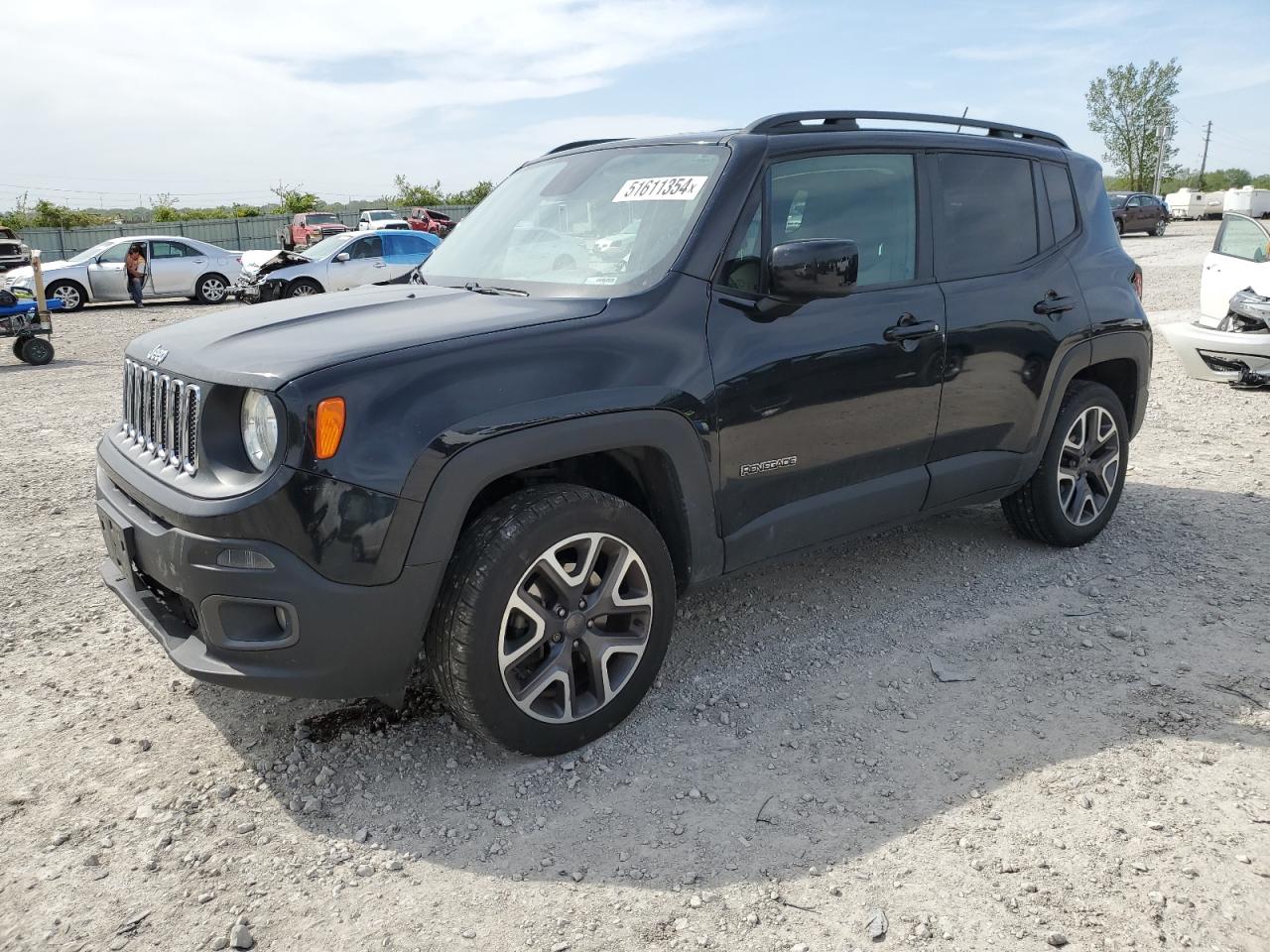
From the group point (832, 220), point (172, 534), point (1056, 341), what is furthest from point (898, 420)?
point (172, 534)

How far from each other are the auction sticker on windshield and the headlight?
1.57 metres

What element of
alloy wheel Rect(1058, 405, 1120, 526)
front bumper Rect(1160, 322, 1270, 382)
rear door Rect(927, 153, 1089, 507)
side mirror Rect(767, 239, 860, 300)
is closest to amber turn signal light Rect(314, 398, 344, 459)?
side mirror Rect(767, 239, 860, 300)

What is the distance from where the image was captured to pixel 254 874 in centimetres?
264

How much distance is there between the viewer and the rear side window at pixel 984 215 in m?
4.11

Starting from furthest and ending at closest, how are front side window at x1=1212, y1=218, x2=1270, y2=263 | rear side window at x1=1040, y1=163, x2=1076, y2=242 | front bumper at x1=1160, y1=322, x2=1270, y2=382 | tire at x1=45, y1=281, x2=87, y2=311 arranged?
tire at x1=45, y1=281, x2=87, y2=311, front side window at x1=1212, y1=218, x2=1270, y2=263, front bumper at x1=1160, y1=322, x2=1270, y2=382, rear side window at x1=1040, y1=163, x2=1076, y2=242

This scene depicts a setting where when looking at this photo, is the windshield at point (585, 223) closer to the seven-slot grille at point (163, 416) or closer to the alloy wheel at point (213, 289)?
the seven-slot grille at point (163, 416)

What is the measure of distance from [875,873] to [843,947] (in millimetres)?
302

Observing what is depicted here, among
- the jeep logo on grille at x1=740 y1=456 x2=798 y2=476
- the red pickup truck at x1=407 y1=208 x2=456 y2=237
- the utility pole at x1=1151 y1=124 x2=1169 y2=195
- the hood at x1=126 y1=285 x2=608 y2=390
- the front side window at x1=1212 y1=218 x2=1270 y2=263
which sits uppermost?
the utility pole at x1=1151 y1=124 x2=1169 y2=195

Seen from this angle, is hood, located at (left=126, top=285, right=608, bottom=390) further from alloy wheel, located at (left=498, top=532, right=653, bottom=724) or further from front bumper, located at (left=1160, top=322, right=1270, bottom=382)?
front bumper, located at (left=1160, top=322, right=1270, bottom=382)

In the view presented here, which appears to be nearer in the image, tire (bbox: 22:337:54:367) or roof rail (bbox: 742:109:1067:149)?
roof rail (bbox: 742:109:1067:149)

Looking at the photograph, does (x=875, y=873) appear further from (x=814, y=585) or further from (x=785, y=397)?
(x=814, y=585)

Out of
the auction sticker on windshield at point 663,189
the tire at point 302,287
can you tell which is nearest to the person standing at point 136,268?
the tire at point 302,287

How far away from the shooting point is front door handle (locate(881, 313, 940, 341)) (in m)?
3.77

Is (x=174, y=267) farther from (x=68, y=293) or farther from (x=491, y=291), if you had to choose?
(x=491, y=291)
